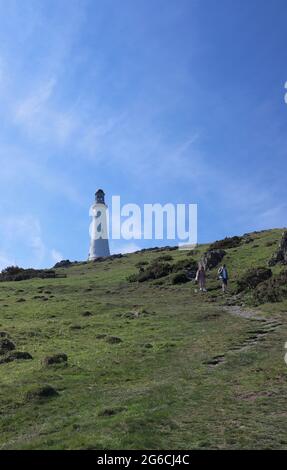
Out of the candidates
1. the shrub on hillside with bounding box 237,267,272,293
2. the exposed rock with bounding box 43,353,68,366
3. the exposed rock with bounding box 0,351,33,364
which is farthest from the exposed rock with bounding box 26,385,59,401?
the shrub on hillside with bounding box 237,267,272,293

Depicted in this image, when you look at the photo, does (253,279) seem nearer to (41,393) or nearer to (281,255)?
(281,255)

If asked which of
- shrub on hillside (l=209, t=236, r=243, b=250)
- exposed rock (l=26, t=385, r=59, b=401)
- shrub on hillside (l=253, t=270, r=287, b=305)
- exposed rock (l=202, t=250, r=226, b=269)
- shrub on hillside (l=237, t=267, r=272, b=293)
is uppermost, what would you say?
shrub on hillside (l=209, t=236, r=243, b=250)

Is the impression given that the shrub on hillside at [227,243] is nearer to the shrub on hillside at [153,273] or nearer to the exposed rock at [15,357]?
the shrub on hillside at [153,273]

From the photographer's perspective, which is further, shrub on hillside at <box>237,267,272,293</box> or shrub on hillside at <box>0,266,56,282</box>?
shrub on hillside at <box>0,266,56,282</box>

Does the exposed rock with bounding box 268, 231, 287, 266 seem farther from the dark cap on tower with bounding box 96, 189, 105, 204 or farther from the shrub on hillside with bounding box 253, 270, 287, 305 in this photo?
the dark cap on tower with bounding box 96, 189, 105, 204

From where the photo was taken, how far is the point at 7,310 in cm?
3884

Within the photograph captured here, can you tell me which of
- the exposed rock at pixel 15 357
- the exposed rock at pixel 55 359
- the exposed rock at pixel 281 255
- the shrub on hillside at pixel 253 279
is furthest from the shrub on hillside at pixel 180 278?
the exposed rock at pixel 55 359

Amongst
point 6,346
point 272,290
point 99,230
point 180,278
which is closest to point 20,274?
point 180,278

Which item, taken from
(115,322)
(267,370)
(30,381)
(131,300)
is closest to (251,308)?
(115,322)

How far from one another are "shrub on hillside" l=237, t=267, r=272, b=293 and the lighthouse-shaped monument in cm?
5878

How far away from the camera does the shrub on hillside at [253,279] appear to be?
39219 mm

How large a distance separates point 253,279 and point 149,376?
2277 cm

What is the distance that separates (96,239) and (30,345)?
74.7 m

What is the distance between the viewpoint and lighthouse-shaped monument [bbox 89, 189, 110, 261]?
98706mm
